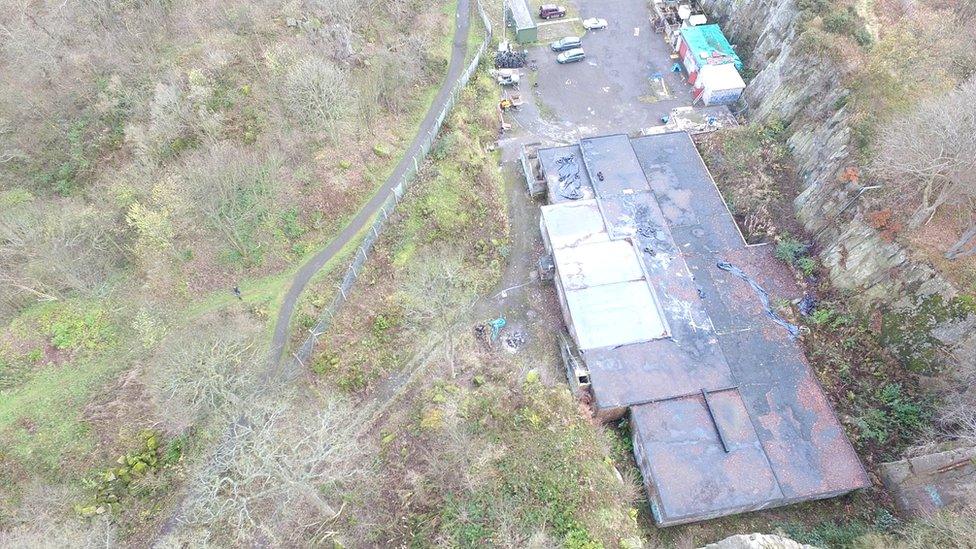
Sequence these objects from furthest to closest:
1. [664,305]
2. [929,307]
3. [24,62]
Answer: [24,62], [664,305], [929,307]

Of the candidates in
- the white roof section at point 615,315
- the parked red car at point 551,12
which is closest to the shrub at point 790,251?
the white roof section at point 615,315

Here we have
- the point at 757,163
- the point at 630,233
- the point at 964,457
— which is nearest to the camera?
the point at 964,457

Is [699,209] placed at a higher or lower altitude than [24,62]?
lower

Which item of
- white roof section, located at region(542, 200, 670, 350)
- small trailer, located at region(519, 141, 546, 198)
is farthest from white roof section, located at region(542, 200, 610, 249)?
small trailer, located at region(519, 141, 546, 198)

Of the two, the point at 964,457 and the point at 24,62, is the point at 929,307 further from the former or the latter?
the point at 24,62

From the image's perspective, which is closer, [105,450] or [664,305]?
[105,450]

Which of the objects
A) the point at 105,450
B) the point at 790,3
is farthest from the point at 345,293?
the point at 790,3

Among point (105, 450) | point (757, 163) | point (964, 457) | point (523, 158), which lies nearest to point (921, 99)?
point (757, 163)

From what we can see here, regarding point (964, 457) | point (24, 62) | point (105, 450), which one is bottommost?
point (105, 450)

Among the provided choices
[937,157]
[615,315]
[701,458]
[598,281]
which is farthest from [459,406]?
[937,157]
